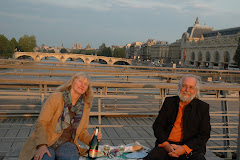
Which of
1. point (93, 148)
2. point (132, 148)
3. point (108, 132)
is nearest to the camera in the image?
point (93, 148)

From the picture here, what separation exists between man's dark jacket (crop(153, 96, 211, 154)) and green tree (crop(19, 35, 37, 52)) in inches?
3104

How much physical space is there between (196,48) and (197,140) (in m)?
67.9

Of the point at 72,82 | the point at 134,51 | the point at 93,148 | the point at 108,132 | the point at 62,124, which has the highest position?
the point at 134,51

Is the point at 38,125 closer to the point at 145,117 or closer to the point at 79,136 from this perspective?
the point at 79,136

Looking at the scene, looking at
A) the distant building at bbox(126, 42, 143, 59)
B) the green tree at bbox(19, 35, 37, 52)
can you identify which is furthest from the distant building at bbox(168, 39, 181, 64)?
Answer: the green tree at bbox(19, 35, 37, 52)

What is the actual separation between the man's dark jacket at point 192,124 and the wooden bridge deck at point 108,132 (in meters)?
0.50

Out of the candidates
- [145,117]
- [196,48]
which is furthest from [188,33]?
[145,117]

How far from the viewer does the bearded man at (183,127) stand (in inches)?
111

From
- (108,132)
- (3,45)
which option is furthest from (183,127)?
(3,45)

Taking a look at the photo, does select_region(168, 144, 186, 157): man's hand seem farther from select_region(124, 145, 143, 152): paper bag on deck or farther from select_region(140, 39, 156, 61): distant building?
select_region(140, 39, 156, 61): distant building

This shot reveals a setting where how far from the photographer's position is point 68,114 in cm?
257

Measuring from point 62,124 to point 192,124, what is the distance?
1.32m

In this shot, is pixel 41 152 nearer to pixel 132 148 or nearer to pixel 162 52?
pixel 132 148

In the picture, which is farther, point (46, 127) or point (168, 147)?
point (168, 147)
